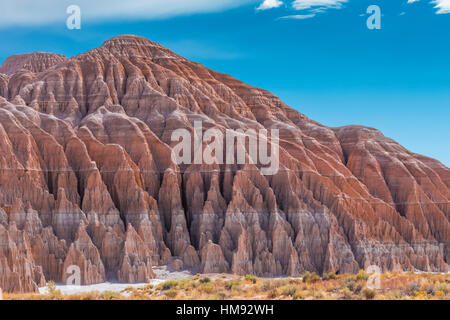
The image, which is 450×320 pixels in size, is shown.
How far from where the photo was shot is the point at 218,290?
4025cm

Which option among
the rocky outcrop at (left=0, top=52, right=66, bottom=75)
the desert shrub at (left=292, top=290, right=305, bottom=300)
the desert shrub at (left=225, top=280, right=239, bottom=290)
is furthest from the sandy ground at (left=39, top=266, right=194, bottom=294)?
the rocky outcrop at (left=0, top=52, right=66, bottom=75)

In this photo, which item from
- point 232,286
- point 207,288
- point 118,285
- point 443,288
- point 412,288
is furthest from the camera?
point 118,285

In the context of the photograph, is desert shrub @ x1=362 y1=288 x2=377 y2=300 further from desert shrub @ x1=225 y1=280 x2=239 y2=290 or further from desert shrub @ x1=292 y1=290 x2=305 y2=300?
desert shrub @ x1=225 y1=280 x2=239 y2=290

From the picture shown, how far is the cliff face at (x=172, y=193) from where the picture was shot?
59875mm

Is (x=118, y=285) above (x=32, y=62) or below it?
below

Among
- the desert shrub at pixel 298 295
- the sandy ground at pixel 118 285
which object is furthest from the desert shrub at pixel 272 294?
the sandy ground at pixel 118 285

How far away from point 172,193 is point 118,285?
17.0 metres

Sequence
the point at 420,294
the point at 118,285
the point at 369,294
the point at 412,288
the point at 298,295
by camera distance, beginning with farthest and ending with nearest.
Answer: the point at 118,285 < the point at 412,288 < the point at 298,295 < the point at 369,294 < the point at 420,294

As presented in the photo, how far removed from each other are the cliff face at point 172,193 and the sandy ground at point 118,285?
136cm

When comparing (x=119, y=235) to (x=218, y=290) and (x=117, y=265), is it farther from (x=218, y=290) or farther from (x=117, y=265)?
(x=218, y=290)

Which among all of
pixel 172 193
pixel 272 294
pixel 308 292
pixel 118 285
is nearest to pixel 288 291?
pixel 272 294

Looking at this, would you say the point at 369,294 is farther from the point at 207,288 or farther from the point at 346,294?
the point at 207,288

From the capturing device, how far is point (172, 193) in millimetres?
70000
